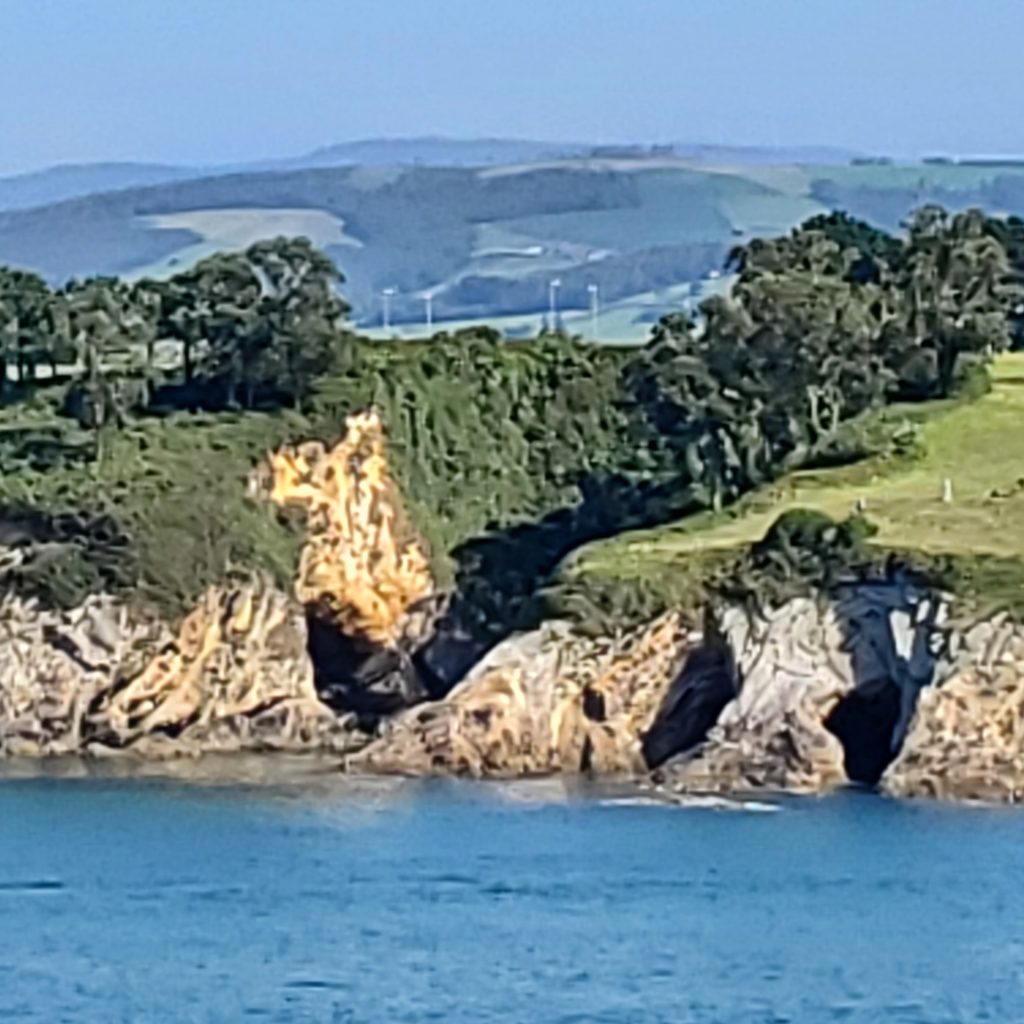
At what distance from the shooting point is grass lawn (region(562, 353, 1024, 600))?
89000mm

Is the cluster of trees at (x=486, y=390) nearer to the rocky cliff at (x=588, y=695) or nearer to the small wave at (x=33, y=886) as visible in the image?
the rocky cliff at (x=588, y=695)

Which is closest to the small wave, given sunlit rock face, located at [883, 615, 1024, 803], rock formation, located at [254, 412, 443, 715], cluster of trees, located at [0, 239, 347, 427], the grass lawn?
sunlit rock face, located at [883, 615, 1024, 803]

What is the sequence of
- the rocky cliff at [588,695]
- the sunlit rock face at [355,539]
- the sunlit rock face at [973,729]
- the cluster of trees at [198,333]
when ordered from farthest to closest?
the cluster of trees at [198,333]
the sunlit rock face at [355,539]
the rocky cliff at [588,695]
the sunlit rock face at [973,729]

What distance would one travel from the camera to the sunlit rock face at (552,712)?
8675 centimetres

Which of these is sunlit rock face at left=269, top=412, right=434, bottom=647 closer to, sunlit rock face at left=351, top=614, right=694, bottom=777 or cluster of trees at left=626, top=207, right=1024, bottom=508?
Result: cluster of trees at left=626, top=207, right=1024, bottom=508

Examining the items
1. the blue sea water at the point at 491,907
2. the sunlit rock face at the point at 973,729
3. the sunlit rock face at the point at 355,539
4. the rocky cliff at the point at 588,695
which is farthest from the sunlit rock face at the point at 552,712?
the sunlit rock face at the point at 355,539

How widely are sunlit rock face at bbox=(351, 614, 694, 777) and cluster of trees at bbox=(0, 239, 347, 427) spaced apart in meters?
15.2

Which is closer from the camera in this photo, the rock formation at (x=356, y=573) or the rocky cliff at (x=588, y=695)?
the rocky cliff at (x=588, y=695)

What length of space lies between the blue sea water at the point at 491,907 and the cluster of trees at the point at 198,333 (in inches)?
696

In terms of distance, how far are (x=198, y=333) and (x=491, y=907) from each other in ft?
123

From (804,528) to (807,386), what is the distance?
13.4 meters

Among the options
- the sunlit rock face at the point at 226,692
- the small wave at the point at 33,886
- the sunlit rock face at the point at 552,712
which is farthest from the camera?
the sunlit rock face at the point at 226,692

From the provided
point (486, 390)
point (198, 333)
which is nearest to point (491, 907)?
point (198, 333)

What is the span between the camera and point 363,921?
65938 mm
